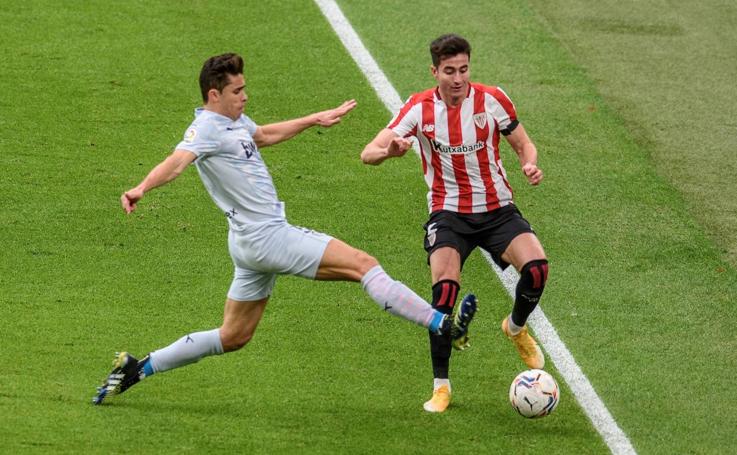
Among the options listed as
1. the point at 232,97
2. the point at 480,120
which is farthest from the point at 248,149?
the point at 480,120

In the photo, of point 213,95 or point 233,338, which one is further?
point 233,338

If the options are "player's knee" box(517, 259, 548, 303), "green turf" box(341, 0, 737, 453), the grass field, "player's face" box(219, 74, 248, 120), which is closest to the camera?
"player's face" box(219, 74, 248, 120)

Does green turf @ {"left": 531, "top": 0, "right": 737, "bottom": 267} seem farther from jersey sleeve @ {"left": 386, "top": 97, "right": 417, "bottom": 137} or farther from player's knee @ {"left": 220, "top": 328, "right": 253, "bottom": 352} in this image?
player's knee @ {"left": 220, "top": 328, "right": 253, "bottom": 352}

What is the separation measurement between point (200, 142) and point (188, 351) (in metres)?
1.48

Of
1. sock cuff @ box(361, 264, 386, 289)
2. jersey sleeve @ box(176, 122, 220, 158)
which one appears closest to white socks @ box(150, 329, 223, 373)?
sock cuff @ box(361, 264, 386, 289)

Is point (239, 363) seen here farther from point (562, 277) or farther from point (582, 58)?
point (582, 58)

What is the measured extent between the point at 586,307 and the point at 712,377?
4.73ft

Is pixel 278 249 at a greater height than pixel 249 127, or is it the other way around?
pixel 249 127

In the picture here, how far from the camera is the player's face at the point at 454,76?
31.0ft

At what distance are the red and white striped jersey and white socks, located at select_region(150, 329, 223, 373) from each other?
193 cm

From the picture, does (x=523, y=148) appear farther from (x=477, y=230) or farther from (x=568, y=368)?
(x=568, y=368)

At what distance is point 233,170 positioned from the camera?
8.87m

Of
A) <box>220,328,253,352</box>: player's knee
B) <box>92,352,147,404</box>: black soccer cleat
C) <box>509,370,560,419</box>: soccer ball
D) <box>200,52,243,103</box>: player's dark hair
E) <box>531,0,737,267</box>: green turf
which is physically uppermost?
<box>200,52,243,103</box>: player's dark hair

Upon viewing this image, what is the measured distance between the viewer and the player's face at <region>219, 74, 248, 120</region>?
8.84 m
